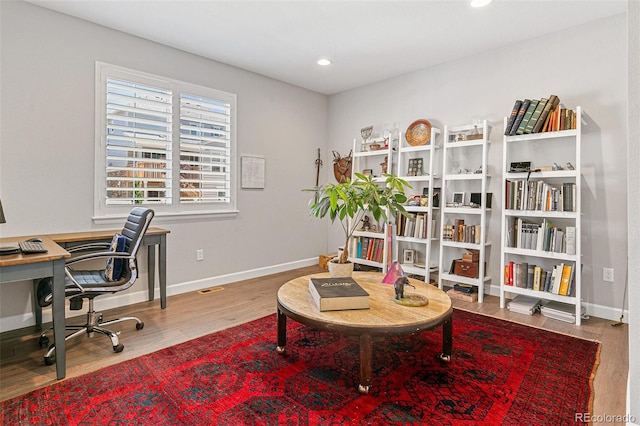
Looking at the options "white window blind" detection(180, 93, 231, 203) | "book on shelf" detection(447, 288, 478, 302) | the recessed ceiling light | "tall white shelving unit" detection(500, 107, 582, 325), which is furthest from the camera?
"white window blind" detection(180, 93, 231, 203)

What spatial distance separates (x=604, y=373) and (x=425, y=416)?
1343 millimetres

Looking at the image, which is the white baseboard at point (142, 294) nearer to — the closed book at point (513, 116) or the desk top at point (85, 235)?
the desk top at point (85, 235)

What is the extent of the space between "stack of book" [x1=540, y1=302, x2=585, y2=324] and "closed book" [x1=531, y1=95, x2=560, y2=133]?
166 cm

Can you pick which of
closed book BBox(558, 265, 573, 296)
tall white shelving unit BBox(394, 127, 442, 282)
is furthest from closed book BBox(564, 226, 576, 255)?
tall white shelving unit BBox(394, 127, 442, 282)

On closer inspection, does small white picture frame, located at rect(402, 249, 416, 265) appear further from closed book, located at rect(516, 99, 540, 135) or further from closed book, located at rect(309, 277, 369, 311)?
closed book, located at rect(309, 277, 369, 311)

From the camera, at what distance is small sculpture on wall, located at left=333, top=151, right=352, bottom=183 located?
5.15 metres

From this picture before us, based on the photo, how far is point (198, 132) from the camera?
12.9ft

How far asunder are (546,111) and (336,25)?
6.92ft

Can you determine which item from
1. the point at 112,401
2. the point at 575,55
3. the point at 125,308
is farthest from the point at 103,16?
the point at 575,55

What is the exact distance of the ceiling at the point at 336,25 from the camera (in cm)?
287

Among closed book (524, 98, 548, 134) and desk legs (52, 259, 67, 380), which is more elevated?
closed book (524, 98, 548, 134)

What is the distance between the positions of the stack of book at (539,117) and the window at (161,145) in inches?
122

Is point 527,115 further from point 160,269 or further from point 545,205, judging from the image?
point 160,269

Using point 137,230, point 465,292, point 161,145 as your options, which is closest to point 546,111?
point 465,292
